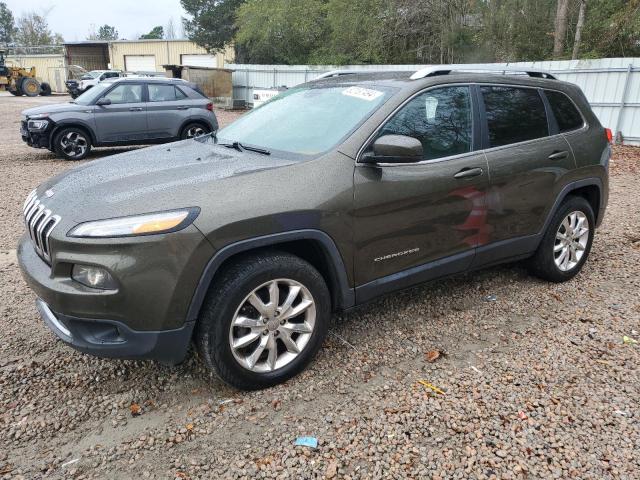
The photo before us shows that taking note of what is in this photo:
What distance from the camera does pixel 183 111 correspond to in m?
11.7

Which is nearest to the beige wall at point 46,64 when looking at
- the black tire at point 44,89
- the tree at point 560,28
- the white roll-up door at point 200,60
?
the black tire at point 44,89

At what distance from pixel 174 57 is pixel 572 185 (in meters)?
48.5

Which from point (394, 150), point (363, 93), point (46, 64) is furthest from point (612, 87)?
point (46, 64)

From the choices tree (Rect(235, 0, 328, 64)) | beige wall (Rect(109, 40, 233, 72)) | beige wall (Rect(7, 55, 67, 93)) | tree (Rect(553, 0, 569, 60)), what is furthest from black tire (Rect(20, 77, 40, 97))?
tree (Rect(553, 0, 569, 60))

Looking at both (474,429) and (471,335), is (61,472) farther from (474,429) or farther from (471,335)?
(471,335)

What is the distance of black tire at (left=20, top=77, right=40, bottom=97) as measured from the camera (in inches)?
1316

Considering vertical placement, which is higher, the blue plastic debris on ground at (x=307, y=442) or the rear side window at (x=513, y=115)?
the rear side window at (x=513, y=115)

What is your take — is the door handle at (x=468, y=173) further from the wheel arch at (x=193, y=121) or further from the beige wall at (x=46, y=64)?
the beige wall at (x=46, y=64)

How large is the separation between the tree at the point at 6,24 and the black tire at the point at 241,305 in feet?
307

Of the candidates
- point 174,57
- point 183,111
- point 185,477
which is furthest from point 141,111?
point 174,57

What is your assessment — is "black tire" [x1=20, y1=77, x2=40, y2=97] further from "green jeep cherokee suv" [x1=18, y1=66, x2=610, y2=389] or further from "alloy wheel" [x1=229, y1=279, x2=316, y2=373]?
"alloy wheel" [x1=229, y1=279, x2=316, y2=373]

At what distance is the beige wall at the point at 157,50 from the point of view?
46.5m

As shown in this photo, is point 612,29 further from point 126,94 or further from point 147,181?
point 147,181

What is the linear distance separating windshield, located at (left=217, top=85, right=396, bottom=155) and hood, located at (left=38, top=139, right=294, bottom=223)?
8.8 inches
